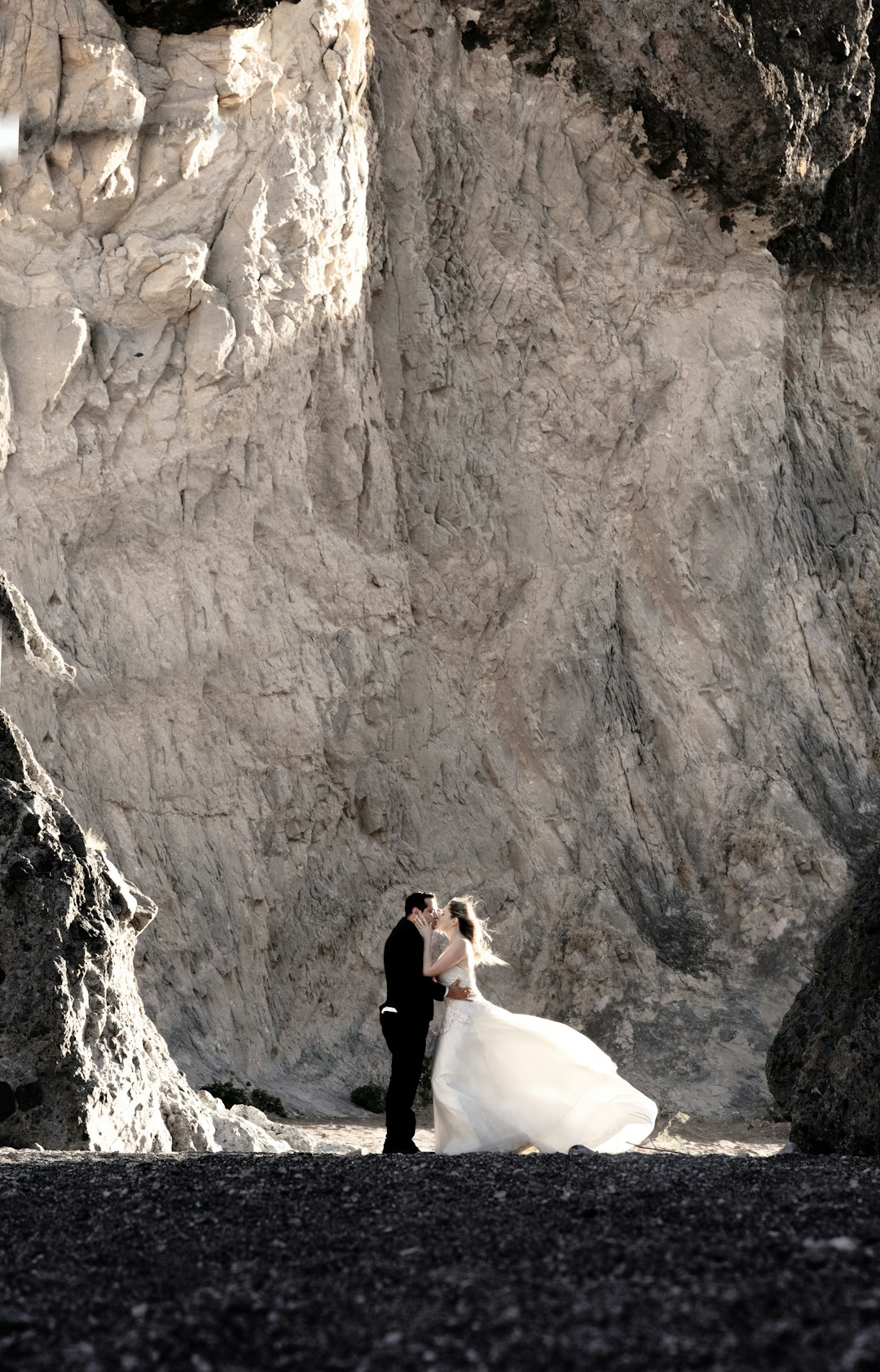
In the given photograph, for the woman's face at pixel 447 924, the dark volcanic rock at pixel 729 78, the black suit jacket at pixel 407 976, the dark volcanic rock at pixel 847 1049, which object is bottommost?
the black suit jacket at pixel 407 976

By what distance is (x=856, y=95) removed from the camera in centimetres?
2156

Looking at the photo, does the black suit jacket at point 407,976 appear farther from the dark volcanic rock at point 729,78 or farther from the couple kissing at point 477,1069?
the dark volcanic rock at point 729,78

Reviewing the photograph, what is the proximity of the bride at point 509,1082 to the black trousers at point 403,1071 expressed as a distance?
0.26 m

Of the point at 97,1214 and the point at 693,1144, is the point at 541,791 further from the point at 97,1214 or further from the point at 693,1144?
the point at 97,1214

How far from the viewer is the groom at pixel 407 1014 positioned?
8734mm

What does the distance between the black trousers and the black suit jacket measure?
76 millimetres

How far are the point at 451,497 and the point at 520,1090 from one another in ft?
38.9


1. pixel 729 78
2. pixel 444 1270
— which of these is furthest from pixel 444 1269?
pixel 729 78

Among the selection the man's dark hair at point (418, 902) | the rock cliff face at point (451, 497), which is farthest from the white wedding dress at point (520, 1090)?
the rock cliff face at point (451, 497)

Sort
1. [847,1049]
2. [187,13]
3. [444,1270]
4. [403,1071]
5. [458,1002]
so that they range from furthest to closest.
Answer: [187,13] < [458,1002] < [403,1071] < [847,1049] < [444,1270]

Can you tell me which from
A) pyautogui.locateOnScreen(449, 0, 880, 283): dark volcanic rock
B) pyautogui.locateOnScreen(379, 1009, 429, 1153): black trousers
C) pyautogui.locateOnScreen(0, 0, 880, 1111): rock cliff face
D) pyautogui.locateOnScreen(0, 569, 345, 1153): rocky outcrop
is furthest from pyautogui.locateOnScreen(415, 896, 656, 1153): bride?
pyautogui.locateOnScreen(449, 0, 880, 283): dark volcanic rock

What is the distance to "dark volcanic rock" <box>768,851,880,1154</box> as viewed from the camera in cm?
731

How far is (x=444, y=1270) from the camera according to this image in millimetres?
4312

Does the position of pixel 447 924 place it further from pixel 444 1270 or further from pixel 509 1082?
pixel 444 1270
